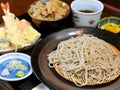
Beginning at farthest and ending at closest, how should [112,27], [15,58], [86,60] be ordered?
[112,27], [15,58], [86,60]

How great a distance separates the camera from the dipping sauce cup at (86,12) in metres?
1.24

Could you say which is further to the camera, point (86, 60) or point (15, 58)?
point (15, 58)

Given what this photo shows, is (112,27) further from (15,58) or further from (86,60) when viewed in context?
(15,58)

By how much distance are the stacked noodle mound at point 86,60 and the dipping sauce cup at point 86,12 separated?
148 millimetres

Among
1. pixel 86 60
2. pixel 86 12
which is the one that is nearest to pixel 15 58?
pixel 86 60

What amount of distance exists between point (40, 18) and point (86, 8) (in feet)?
0.92

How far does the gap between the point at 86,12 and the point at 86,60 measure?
39cm

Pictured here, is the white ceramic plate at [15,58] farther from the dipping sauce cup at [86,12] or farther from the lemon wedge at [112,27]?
the lemon wedge at [112,27]

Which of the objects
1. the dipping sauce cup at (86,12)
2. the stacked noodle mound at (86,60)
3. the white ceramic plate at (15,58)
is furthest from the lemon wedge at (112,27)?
the white ceramic plate at (15,58)

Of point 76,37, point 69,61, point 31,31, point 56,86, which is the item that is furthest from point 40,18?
point 56,86

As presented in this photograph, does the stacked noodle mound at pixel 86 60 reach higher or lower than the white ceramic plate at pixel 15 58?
higher

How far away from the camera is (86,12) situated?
1.31 m

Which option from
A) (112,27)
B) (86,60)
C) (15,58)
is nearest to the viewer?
(86,60)

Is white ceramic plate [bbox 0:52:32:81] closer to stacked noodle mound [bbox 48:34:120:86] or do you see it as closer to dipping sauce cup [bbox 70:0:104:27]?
stacked noodle mound [bbox 48:34:120:86]
